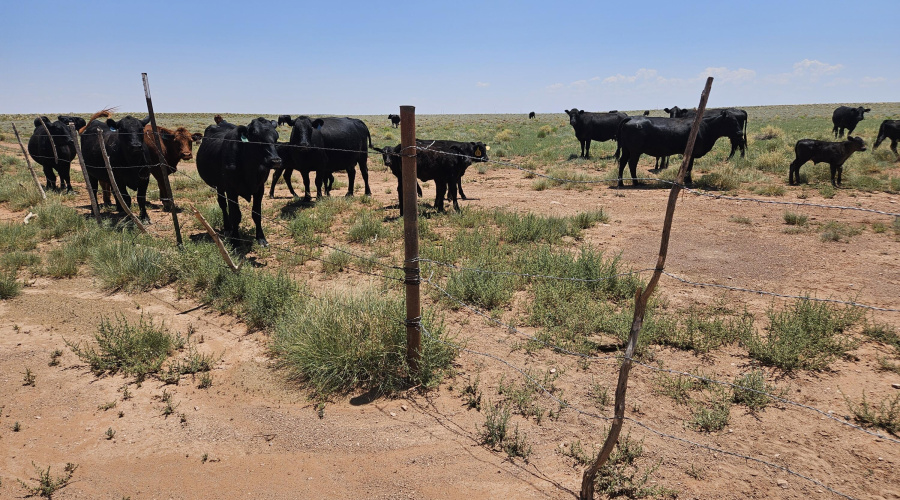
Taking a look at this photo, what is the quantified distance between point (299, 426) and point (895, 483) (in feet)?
13.6

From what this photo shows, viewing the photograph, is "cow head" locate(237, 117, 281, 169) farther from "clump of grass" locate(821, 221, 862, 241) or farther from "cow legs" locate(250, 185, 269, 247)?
"clump of grass" locate(821, 221, 862, 241)

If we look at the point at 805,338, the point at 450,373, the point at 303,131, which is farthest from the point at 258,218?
the point at 805,338

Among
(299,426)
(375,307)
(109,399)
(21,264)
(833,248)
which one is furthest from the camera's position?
(833,248)

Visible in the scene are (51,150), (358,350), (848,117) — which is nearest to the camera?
(358,350)

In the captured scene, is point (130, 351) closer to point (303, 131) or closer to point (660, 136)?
point (303, 131)

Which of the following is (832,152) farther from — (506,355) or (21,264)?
(21,264)

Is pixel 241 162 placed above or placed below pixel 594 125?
below

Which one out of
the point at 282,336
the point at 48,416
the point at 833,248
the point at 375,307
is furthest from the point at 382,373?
the point at 833,248

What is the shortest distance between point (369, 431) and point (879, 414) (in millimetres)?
3955

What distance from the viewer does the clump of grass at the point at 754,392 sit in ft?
12.8

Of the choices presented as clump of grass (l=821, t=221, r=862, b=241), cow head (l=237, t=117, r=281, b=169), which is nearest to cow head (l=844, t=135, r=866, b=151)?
clump of grass (l=821, t=221, r=862, b=241)

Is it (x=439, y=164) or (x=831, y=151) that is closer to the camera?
(x=439, y=164)

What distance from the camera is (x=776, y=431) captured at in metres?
3.61

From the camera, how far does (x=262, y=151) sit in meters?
7.81
